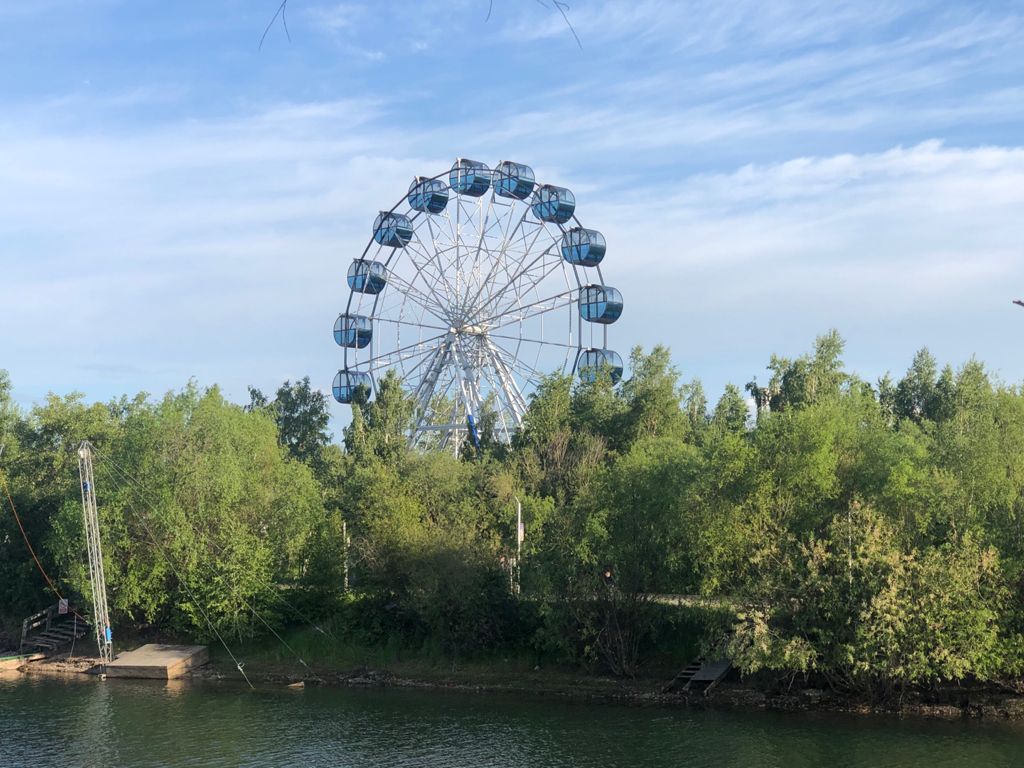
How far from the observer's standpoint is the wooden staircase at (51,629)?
4697 cm

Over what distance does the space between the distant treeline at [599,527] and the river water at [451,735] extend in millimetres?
2154

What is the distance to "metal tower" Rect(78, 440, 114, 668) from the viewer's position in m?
43.3

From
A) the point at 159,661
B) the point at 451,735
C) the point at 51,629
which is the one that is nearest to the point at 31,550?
the point at 51,629

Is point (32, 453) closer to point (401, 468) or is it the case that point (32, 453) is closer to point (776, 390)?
point (401, 468)

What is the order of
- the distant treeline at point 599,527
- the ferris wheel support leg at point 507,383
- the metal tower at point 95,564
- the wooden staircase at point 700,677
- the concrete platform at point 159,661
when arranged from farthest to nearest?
the ferris wheel support leg at point 507,383 → the metal tower at point 95,564 → the concrete platform at point 159,661 → the wooden staircase at point 700,677 → the distant treeline at point 599,527

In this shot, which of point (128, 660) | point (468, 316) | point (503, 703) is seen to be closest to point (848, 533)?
point (503, 703)

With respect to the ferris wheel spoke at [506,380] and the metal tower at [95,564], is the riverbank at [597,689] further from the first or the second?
the ferris wheel spoke at [506,380]

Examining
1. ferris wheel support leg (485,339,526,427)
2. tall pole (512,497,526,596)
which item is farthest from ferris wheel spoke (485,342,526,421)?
tall pole (512,497,526,596)

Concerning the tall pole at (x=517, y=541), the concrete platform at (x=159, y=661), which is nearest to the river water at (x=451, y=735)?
the concrete platform at (x=159, y=661)

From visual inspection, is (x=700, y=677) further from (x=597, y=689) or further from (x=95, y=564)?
(x=95, y=564)

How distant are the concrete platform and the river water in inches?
143

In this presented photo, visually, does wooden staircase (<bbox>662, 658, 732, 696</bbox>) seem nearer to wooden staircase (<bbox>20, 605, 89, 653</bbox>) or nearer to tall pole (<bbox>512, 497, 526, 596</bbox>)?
tall pole (<bbox>512, 497, 526, 596</bbox>)

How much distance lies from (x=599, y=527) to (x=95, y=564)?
63.8ft

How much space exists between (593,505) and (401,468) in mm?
11840
